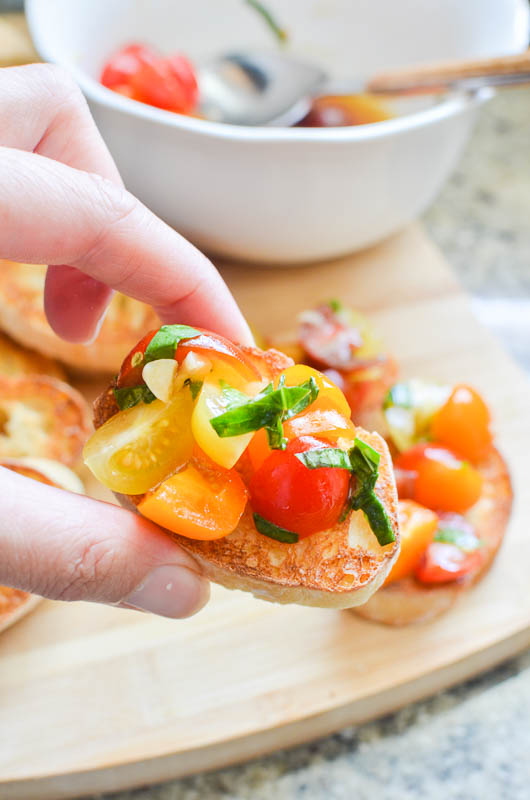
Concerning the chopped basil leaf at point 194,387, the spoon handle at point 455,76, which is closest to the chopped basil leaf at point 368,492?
the chopped basil leaf at point 194,387

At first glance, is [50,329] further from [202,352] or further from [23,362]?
[202,352]

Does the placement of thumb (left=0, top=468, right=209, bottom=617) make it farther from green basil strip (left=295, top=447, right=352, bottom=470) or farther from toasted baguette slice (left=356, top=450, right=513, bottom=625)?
toasted baguette slice (left=356, top=450, right=513, bottom=625)

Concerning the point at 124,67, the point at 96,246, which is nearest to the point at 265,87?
the point at 124,67

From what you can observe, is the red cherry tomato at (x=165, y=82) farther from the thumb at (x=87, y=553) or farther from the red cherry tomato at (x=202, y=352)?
the thumb at (x=87, y=553)

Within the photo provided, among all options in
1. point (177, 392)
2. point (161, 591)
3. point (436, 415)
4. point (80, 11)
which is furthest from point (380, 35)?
point (161, 591)

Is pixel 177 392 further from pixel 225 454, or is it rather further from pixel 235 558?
pixel 235 558

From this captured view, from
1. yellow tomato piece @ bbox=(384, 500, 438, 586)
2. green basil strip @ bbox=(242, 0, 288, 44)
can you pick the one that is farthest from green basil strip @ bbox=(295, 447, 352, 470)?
green basil strip @ bbox=(242, 0, 288, 44)
